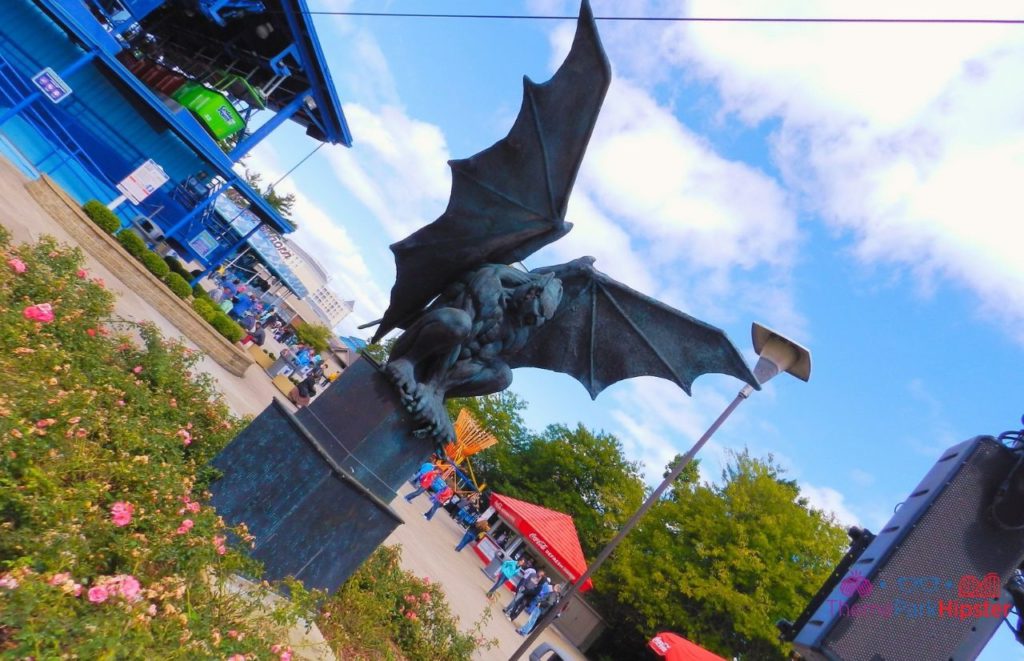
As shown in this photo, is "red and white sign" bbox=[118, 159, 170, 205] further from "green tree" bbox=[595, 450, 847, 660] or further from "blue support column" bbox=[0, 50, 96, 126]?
"green tree" bbox=[595, 450, 847, 660]

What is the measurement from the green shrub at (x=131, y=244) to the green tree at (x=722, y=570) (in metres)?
18.4

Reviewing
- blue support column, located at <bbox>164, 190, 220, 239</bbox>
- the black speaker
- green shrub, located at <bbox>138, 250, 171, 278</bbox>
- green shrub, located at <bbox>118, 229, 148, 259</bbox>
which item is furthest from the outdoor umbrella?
blue support column, located at <bbox>164, 190, 220, 239</bbox>

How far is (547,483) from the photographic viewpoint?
3747 cm

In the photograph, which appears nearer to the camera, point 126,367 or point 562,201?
point 562,201

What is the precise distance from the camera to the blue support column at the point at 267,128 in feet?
60.8

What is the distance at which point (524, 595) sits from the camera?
15.6m

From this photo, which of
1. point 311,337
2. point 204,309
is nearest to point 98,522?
point 204,309

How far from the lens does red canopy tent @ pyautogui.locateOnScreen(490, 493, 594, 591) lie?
17.3 m

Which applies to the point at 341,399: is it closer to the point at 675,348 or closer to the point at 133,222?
the point at 675,348

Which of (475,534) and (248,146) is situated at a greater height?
(248,146)

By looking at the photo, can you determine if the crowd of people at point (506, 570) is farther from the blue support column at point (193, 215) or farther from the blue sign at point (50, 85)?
the blue sign at point (50, 85)

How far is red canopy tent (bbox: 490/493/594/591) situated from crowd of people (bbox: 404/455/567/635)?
2.25 ft

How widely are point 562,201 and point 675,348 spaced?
5.50ft

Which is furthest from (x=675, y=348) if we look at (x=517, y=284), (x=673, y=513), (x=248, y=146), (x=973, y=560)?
(x=673, y=513)
